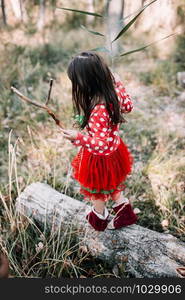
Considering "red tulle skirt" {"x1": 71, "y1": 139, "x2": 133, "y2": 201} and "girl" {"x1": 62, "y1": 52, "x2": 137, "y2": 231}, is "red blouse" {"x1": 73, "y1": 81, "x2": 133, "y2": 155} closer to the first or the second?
"girl" {"x1": 62, "y1": 52, "x2": 137, "y2": 231}

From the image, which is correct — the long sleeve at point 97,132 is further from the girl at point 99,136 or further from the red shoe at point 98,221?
the red shoe at point 98,221

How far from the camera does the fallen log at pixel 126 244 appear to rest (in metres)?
1.88

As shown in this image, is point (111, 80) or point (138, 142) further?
point (138, 142)

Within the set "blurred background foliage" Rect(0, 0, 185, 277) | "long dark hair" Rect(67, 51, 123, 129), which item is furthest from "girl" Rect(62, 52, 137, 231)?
"blurred background foliage" Rect(0, 0, 185, 277)

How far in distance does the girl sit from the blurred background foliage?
239 millimetres

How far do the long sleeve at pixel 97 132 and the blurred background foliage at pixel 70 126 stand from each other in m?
0.44

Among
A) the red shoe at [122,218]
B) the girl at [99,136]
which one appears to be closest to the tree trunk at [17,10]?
the girl at [99,136]

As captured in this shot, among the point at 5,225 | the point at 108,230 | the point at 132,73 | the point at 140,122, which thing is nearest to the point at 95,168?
the point at 108,230

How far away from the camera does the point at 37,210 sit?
89.5 inches

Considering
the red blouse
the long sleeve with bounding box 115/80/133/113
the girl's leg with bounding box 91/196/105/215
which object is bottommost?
the girl's leg with bounding box 91/196/105/215

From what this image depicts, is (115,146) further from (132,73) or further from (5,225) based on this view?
(132,73)

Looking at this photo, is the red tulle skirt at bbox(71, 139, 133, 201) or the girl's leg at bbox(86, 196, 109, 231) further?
the girl's leg at bbox(86, 196, 109, 231)

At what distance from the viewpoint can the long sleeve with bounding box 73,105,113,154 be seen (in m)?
1.63

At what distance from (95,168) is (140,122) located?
6.56ft
